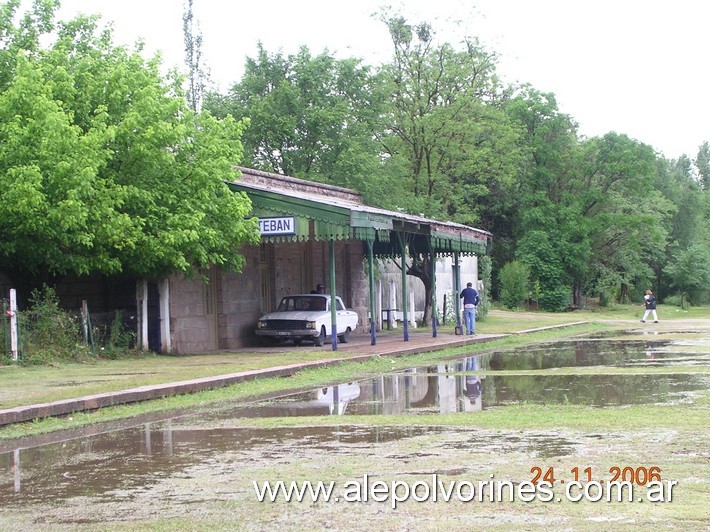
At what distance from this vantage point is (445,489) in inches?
292

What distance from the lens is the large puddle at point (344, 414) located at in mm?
8727

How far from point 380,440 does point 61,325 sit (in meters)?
12.7

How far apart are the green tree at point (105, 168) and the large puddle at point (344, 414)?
6.46m

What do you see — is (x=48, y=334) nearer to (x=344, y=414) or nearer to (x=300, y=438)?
(x=344, y=414)

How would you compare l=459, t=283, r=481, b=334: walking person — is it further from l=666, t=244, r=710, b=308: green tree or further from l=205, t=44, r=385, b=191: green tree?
l=666, t=244, r=710, b=308: green tree

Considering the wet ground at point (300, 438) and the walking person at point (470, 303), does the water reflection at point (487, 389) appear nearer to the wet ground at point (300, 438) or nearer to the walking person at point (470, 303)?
the wet ground at point (300, 438)

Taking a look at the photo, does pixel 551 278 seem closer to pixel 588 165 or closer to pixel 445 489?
pixel 588 165

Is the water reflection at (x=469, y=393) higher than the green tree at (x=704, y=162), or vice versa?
the green tree at (x=704, y=162)

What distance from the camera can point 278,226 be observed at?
23.9 metres

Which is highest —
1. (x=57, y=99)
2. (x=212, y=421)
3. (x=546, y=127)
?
(x=546, y=127)

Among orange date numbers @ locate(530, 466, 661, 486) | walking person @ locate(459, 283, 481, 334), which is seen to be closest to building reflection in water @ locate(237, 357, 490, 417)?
orange date numbers @ locate(530, 466, 661, 486)

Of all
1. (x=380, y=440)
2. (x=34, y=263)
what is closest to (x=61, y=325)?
(x=34, y=263)

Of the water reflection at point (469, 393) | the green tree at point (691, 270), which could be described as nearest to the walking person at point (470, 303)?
the water reflection at point (469, 393)

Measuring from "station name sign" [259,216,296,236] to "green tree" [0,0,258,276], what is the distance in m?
0.45
